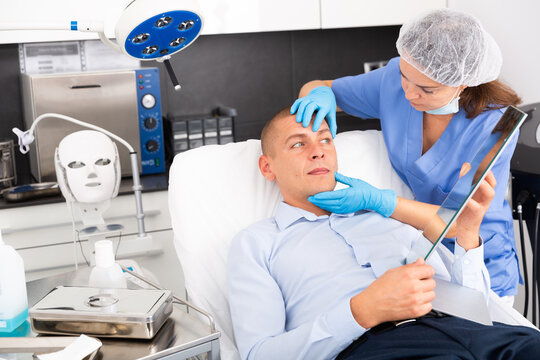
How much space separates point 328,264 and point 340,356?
0.25 m

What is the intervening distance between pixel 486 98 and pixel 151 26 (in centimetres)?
91

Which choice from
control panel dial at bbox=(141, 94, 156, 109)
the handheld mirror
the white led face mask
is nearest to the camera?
the handheld mirror

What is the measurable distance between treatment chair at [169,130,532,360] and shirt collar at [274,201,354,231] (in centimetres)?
12

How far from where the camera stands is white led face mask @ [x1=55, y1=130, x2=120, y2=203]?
1.88 meters

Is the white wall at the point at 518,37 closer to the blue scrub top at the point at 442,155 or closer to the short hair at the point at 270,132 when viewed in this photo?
the blue scrub top at the point at 442,155

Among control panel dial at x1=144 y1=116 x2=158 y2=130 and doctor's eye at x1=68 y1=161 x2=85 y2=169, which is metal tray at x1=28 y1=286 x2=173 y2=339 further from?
control panel dial at x1=144 y1=116 x2=158 y2=130

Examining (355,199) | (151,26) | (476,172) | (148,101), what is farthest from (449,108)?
(148,101)

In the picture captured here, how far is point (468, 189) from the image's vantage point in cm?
126

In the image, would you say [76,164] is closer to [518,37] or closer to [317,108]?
[317,108]

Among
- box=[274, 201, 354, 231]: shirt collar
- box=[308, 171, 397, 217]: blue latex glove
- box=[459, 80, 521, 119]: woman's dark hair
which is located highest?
box=[459, 80, 521, 119]: woman's dark hair

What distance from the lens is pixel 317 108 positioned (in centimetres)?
177

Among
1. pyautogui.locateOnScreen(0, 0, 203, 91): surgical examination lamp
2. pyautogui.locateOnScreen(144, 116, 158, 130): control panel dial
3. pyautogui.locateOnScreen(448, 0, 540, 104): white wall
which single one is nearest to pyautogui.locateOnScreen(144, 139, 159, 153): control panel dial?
pyautogui.locateOnScreen(144, 116, 158, 130): control panel dial

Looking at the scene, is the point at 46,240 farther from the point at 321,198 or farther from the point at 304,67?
the point at 304,67

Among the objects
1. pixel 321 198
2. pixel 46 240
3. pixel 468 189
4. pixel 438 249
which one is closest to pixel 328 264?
pixel 321 198
